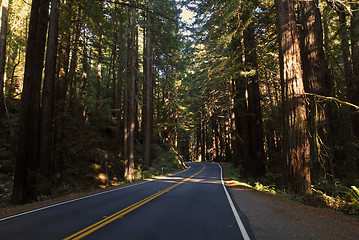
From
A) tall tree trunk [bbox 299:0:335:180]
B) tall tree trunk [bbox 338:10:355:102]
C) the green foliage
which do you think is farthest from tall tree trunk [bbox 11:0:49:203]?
tall tree trunk [bbox 338:10:355:102]

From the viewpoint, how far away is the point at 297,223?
5.74m

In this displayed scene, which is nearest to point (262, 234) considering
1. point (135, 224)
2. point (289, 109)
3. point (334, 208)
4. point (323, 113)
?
point (135, 224)

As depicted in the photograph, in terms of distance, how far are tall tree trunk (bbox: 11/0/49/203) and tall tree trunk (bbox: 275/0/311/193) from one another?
11.5m

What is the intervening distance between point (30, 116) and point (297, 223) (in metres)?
11.3

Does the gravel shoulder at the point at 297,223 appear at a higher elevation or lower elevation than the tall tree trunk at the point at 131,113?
lower

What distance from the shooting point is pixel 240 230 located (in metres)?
5.10

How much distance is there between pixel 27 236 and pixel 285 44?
11.4 metres

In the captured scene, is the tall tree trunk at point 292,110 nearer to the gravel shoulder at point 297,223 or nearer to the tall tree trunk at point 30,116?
the gravel shoulder at point 297,223

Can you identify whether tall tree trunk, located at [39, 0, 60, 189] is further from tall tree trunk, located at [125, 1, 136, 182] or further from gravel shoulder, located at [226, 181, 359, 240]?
gravel shoulder, located at [226, 181, 359, 240]

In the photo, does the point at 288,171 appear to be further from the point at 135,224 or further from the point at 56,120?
the point at 56,120

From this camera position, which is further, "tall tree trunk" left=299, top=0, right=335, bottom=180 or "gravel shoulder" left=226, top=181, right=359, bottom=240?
"tall tree trunk" left=299, top=0, right=335, bottom=180

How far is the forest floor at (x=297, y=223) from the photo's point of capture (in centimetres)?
484

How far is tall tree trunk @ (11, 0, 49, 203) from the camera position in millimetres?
9500

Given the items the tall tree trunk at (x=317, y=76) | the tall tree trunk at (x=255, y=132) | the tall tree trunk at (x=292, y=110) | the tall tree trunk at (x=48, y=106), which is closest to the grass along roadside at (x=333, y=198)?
the tall tree trunk at (x=292, y=110)
